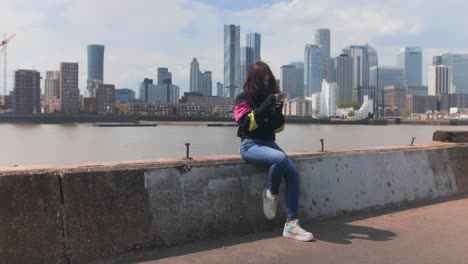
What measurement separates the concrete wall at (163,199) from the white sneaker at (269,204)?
0.12 meters

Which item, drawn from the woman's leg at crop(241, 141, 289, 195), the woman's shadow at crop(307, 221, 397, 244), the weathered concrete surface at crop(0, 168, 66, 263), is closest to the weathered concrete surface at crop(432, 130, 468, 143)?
the woman's shadow at crop(307, 221, 397, 244)

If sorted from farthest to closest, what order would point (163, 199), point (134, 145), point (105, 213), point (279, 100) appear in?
point (134, 145) → point (279, 100) → point (163, 199) → point (105, 213)

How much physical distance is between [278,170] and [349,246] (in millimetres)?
1036

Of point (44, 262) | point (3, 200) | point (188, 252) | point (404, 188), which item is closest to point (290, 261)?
point (188, 252)

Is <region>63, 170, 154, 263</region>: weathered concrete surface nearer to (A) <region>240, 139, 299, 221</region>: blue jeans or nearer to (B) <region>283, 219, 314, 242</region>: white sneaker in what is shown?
(A) <region>240, 139, 299, 221</region>: blue jeans

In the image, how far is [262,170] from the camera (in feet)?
17.8

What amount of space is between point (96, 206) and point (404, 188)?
4.48m

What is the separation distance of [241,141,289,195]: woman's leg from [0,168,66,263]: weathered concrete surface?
207cm

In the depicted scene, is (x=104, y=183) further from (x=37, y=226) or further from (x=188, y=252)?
(x=188, y=252)

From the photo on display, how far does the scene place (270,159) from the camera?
5098mm

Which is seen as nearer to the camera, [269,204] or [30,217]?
[30,217]

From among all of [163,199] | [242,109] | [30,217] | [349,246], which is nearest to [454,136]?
[349,246]

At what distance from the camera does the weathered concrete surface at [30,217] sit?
149 inches

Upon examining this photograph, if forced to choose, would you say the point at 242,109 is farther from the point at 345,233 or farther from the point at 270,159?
the point at 345,233
